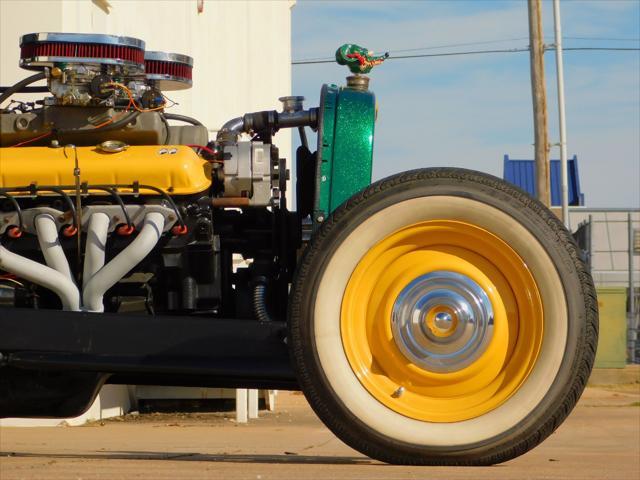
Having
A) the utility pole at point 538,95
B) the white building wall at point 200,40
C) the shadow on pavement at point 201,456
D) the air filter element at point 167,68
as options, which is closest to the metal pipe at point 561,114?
the utility pole at point 538,95

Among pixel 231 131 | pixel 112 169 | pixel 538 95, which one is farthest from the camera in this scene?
pixel 538 95

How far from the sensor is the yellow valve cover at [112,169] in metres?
4.31

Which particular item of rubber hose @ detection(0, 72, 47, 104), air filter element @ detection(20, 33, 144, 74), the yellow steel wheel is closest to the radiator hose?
the yellow steel wheel

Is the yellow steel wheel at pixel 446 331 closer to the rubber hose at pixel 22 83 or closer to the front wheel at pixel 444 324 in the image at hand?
the front wheel at pixel 444 324

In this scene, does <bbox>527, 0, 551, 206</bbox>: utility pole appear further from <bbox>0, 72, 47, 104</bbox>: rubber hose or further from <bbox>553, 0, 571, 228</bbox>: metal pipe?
<bbox>0, 72, 47, 104</bbox>: rubber hose

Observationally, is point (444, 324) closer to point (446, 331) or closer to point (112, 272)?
point (446, 331)

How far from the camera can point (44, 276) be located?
13.6ft

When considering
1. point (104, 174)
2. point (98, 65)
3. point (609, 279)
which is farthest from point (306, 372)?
point (609, 279)

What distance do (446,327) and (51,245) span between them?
1425 millimetres

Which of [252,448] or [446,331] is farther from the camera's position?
[252,448]

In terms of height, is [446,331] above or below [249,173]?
below

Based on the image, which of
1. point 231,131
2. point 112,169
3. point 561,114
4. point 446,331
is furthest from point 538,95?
point 446,331

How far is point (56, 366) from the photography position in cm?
399

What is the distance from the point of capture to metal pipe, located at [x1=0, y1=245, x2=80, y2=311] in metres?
4.13
